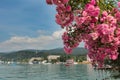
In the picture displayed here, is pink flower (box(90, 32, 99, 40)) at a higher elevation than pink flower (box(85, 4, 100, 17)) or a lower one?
lower

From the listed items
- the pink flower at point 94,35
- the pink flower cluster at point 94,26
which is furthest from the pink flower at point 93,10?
the pink flower at point 94,35

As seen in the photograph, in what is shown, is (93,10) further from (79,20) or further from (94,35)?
(94,35)

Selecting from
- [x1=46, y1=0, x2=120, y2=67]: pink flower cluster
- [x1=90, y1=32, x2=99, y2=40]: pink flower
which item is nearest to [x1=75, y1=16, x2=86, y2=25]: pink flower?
[x1=46, y1=0, x2=120, y2=67]: pink flower cluster

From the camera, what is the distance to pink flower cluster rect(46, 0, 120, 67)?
6.89 m

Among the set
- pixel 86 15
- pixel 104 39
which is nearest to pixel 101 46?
pixel 104 39

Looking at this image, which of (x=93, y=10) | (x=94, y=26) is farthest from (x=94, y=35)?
(x=93, y=10)

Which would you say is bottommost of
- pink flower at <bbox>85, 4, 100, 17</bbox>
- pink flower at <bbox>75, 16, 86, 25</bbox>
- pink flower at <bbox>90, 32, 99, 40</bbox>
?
pink flower at <bbox>90, 32, 99, 40</bbox>

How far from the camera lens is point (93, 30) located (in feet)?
23.0

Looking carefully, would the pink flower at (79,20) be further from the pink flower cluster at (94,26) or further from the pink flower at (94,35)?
the pink flower at (94,35)

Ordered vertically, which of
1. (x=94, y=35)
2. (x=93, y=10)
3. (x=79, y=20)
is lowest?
(x=94, y=35)

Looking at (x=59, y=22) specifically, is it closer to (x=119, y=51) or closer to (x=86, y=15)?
(x=86, y=15)

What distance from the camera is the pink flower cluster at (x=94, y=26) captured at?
689 cm

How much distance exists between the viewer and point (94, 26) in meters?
7.02

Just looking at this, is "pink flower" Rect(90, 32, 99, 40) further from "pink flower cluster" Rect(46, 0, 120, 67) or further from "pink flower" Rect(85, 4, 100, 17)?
"pink flower" Rect(85, 4, 100, 17)
